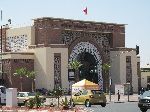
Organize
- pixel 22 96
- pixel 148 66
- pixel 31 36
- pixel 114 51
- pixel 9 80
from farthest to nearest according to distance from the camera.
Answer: pixel 148 66, pixel 114 51, pixel 31 36, pixel 9 80, pixel 22 96

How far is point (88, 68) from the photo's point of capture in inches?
3856

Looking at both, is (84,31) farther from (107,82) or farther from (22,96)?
(22,96)

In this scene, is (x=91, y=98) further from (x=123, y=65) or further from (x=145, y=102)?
(x=123, y=65)

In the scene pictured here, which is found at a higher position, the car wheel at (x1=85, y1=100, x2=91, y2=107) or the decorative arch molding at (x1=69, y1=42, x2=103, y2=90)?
the decorative arch molding at (x1=69, y1=42, x2=103, y2=90)

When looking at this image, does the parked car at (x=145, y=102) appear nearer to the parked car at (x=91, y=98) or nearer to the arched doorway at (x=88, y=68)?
the parked car at (x=91, y=98)

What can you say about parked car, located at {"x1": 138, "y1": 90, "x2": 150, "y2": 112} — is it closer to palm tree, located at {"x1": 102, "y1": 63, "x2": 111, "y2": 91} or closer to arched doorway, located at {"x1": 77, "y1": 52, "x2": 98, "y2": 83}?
palm tree, located at {"x1": 102, "y1": 63, "x2": 111, "y2": 91}

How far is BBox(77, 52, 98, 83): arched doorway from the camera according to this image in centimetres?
9731

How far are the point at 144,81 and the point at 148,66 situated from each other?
21276 millimetres

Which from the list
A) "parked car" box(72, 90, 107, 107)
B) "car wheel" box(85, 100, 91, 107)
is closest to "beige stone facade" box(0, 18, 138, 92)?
"parked car" box(72, 90, 107, 107)

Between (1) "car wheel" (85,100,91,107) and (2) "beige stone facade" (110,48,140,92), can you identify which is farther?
(2) "beige stone facade" (110,48,140,92)

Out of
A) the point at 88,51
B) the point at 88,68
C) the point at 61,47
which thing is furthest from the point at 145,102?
the point at 88,68

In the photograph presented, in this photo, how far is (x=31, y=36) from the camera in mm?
93750

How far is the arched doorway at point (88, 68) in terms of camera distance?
319 ft

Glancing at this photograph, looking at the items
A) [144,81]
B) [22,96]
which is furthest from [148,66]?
[22,96]
